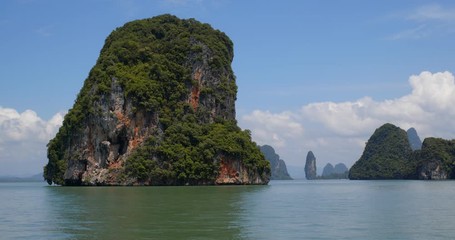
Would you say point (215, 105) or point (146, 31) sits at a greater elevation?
point (146, 31)

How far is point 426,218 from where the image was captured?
2127 cm

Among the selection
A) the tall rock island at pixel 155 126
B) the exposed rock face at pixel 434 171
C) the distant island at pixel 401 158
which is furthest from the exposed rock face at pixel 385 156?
the tall rock island at pixel 155 126

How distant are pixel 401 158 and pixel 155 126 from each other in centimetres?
7628

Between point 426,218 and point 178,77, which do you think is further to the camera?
point 178,77

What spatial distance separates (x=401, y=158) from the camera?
12075 centimetres

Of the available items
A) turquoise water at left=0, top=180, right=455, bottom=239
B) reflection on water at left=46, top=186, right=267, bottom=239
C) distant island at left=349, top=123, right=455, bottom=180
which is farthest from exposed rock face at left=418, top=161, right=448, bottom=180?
reflection on water at left=46, top=186, right=267, bottom=239

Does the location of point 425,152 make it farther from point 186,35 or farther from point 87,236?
point 87,236

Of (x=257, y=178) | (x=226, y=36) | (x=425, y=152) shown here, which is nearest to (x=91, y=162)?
(x=257, y=178)

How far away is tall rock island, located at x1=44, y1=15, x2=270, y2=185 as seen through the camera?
5819cm

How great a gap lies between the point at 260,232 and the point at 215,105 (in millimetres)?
49118

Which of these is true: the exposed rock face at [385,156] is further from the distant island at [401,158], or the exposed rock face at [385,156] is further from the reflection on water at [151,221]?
the reflection on water at [151,221]

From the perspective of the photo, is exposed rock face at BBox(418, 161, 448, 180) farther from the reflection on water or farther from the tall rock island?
the reflection on water

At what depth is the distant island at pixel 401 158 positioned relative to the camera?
102 metres

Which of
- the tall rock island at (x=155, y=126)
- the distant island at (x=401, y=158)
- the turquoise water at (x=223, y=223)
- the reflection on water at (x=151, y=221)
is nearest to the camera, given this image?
the reflection on water at (x=151, y=221)
